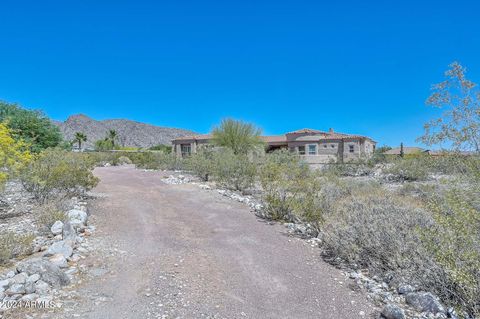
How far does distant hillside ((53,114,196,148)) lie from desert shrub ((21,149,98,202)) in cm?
7874

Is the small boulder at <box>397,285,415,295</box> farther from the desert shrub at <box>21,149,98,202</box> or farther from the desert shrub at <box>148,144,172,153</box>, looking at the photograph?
the desert shrub at <box>148,144,172,153</box>

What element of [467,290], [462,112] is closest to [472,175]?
[462,112]

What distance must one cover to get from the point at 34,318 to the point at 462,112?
234 inches

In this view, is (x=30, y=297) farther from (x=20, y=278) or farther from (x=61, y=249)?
(x=61, y=249)

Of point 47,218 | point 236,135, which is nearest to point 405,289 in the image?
point 47,218

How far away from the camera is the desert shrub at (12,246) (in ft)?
16.9

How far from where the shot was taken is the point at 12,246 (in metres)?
5.43

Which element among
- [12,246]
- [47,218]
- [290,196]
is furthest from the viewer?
[290,196]

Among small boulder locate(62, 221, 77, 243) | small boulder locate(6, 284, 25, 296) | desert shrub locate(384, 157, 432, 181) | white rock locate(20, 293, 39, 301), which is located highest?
desert shrub locate(384, 157, 432, 181)

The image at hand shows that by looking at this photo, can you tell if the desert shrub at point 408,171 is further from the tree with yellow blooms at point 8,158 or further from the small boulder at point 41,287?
the small boulder at point 41,287

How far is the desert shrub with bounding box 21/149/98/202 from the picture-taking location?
30.2ft

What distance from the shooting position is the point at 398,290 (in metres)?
4.63

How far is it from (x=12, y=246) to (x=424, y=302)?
6.23 m

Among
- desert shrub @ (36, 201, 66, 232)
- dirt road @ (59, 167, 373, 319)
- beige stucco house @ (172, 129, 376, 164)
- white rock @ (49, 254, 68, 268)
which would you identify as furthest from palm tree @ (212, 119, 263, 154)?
white rock @ (49, 254, 68, 268)
